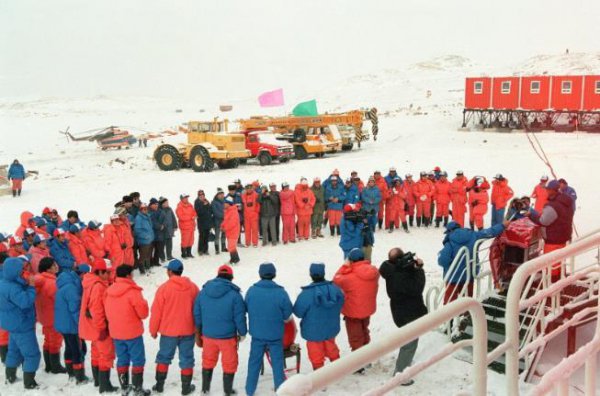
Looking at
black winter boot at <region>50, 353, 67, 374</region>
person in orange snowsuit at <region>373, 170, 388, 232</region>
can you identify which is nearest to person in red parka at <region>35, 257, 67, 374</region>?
black winter boot at <region>50, 353, 67, 374</region>

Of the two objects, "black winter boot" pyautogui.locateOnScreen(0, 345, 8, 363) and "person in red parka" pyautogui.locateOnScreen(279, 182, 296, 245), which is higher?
"person in red parka" pyautogui.locateOnScreen(279, 182, 296, 245)

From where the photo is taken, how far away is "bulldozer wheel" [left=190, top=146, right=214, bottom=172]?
21438 millimetres

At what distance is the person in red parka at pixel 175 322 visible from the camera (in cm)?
564

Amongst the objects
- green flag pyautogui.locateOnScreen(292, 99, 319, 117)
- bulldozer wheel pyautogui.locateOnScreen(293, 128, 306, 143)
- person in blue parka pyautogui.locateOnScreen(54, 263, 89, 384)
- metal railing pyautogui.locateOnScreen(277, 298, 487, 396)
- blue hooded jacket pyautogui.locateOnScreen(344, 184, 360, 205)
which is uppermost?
green flag pyautogui.locateOnScreen(292, 99, 319, 117)

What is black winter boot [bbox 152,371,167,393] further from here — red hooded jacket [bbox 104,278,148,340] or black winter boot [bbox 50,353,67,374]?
black winter boot [bbox 50,353,67,374]

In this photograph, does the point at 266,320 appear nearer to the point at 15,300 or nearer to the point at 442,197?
the point at 15,300

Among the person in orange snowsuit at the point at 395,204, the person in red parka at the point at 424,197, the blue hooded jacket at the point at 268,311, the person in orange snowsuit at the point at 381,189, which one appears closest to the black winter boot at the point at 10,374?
the blue hooded jacket at the point at 268,311

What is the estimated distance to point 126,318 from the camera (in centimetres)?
557

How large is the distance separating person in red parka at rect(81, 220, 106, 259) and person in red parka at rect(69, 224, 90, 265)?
0.08 m

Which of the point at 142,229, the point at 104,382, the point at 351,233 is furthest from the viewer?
the point at 142,229

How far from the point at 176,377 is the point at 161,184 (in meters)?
13.5

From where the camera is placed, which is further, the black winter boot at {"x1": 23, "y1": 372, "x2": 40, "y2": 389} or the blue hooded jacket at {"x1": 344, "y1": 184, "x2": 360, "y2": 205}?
the blue hooded jacket at {"x1": 344, "y1": 184, "x2": 360, "y2": 205}

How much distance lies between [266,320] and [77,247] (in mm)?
4637

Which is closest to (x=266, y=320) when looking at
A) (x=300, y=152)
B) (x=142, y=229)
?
(x=142, y=229)
